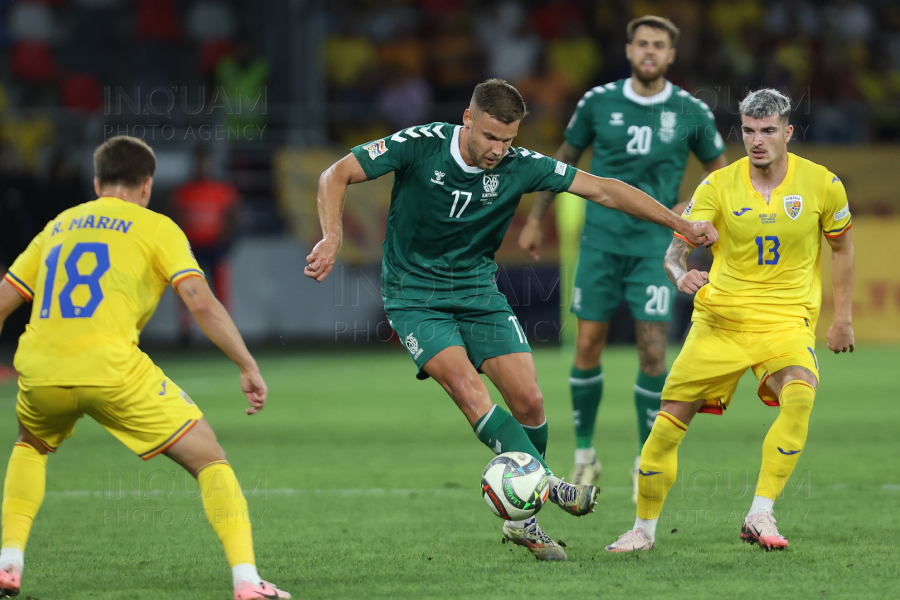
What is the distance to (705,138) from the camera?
6930 mm

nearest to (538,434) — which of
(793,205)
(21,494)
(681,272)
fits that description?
(681,272)

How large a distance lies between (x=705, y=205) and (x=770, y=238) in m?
0.33

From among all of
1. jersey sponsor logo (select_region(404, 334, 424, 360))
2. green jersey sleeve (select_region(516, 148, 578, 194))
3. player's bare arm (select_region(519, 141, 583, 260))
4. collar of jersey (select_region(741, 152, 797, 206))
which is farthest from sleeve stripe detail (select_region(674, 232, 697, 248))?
player's bare arm (select_region(519, 141, 583, 260))

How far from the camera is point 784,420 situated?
5031 mm

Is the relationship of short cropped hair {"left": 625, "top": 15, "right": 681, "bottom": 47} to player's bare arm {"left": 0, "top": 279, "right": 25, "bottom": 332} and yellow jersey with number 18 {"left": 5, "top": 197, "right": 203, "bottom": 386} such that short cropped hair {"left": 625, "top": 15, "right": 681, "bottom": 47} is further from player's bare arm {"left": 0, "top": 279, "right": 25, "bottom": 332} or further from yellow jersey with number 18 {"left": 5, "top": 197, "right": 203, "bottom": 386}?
player's bare arm {"left": 0, "top": 279, "right": 25, "bottom": 332}

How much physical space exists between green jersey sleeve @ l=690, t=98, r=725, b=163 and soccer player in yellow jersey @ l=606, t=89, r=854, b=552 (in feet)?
4.93

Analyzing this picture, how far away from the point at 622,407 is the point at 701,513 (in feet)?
15.7

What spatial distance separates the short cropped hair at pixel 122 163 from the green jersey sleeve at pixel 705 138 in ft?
11.8

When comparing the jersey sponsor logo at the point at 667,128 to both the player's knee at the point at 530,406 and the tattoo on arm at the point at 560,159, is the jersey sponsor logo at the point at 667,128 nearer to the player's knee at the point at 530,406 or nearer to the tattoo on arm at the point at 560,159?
the tattoo on arm at the point at 560,159

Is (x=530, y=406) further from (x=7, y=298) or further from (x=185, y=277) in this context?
(x=7, y=298)

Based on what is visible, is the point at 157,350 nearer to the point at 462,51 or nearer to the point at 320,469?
the point at 462,51

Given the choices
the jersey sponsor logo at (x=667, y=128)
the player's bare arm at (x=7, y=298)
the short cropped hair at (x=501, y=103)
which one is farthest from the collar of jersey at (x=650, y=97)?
the player's bare arm at (x=7, y=298)

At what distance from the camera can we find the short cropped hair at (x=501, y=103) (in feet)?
16.2

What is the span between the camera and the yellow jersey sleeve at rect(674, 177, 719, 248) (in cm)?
527
